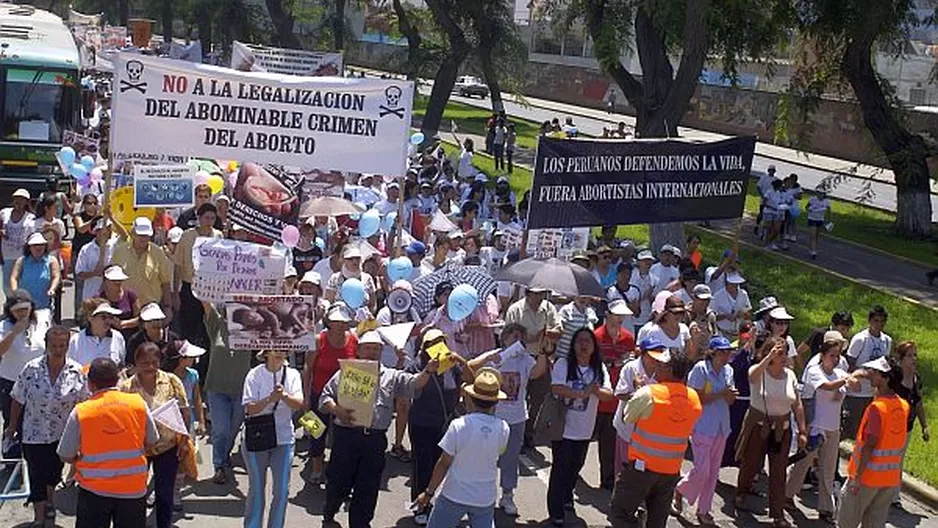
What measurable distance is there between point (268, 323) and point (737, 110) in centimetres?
4801

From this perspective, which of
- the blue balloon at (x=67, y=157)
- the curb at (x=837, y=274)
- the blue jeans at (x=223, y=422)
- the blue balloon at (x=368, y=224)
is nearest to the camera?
the blue jeans at (x=223, y=422)

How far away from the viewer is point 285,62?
80.9 feet

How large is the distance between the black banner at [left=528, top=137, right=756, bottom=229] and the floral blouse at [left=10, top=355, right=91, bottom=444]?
474cm

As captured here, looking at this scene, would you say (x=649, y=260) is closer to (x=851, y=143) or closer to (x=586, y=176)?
(x=586, y=176)

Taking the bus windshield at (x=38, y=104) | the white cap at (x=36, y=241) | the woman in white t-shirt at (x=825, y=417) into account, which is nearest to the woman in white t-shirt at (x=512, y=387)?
the woman in white t-shirt at (x=825, y=417)

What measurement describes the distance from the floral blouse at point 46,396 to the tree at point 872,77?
2033cm

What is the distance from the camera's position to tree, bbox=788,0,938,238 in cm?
2572

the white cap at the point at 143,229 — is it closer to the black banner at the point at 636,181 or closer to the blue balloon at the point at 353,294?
the blue balloon at the point at 353,294

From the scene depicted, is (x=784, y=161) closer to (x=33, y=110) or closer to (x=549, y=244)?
(x=33, y=110)

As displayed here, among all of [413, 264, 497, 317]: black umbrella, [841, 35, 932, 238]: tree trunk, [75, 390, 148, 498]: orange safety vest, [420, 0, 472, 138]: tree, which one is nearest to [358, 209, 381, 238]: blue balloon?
[413, 264, 497, 317]: black umbrella

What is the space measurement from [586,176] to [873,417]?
3.98 m

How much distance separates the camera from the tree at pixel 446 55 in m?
35.4

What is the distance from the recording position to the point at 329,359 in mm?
9680

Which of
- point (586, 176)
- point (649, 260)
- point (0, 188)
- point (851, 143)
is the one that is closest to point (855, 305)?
point (649, 260)
